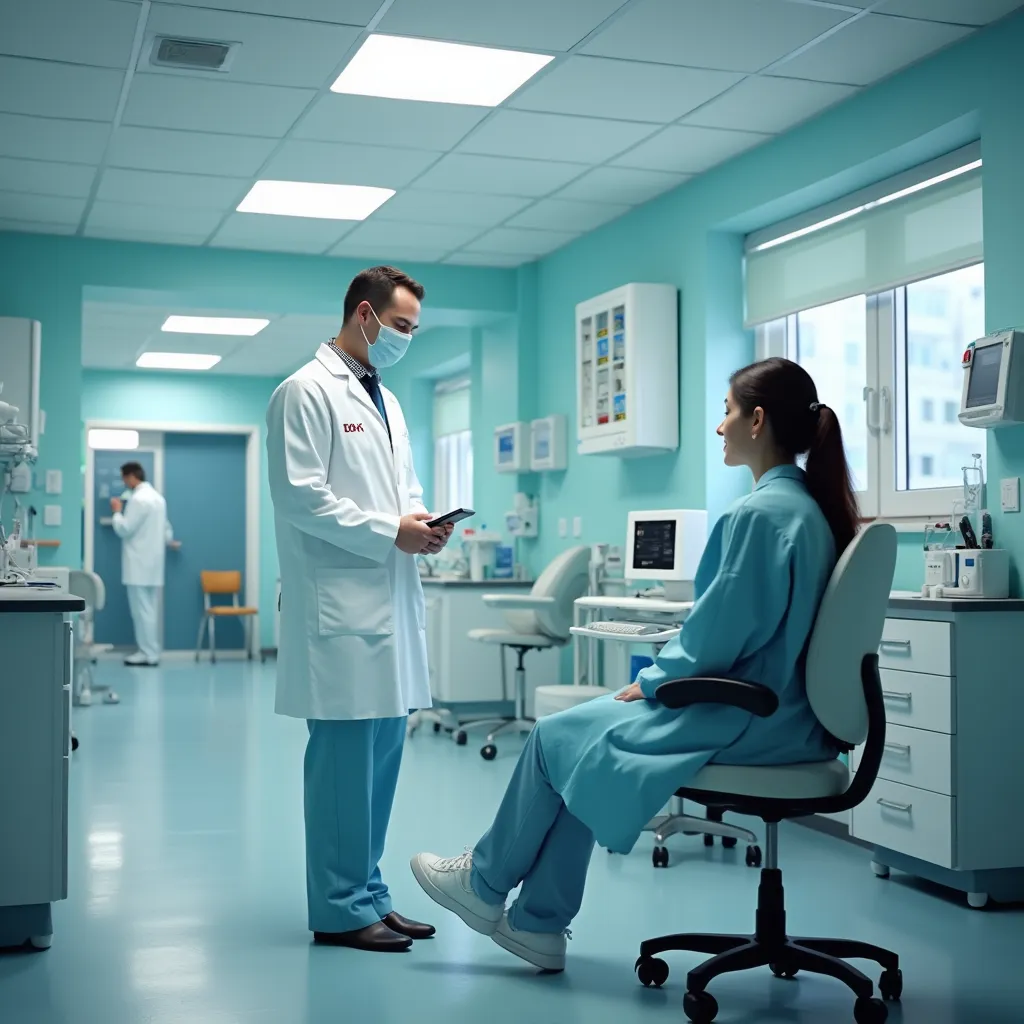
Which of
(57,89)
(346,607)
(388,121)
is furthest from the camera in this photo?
(388,121)

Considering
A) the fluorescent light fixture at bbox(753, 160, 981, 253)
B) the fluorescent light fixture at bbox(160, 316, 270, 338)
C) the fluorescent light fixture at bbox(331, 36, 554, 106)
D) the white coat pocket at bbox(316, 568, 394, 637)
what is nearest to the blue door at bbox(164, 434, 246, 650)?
the fluorescent light fixture at bbox(160, 316, 270, 338)

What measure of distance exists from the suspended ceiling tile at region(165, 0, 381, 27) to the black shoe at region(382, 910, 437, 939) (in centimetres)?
251

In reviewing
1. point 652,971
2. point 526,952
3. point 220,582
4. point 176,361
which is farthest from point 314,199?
point 220,582

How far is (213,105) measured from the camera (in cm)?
446

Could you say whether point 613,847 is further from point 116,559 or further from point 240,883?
point 116,559

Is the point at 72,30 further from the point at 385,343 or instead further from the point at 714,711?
the point at 714,711

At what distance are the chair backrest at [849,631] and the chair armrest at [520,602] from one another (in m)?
3.27

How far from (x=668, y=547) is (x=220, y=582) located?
264 inches

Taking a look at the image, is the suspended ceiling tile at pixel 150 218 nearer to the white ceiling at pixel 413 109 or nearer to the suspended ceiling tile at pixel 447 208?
the white ceiling at pixel 413 109

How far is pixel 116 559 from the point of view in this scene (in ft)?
35.0

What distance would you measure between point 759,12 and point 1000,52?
0.74 m

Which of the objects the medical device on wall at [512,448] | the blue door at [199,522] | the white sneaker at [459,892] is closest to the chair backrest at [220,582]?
the blue door at [199,522]

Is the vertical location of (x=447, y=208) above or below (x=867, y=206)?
above

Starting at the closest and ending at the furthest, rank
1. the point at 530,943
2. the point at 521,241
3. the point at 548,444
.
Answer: the point at 530,943 < the point at 521,241 < the point at 548,444
